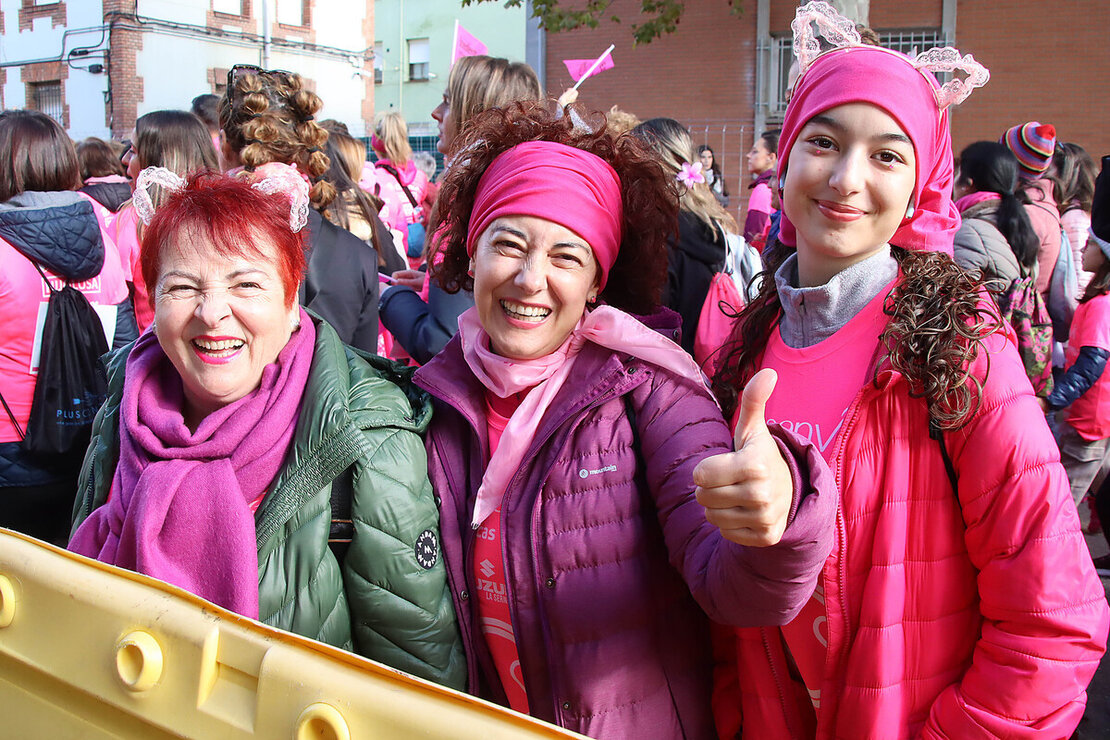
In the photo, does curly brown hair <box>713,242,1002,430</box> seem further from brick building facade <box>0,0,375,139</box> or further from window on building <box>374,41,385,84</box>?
window on building <box>374,41,385,84</box>

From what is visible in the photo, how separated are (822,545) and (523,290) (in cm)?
83

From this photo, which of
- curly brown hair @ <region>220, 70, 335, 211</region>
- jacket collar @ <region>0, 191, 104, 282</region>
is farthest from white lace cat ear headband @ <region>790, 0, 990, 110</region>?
jacket collar @ <region>0, 191, 104, 282</region>

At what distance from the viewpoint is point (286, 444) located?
1824 mm

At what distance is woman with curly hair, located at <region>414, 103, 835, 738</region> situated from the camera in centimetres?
169

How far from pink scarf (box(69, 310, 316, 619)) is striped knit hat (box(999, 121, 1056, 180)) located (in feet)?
Answer: 15.9

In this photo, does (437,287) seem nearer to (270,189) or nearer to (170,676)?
(270,189)

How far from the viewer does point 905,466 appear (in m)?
1.57

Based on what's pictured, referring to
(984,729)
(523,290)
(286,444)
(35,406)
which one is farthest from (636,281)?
(35,406)

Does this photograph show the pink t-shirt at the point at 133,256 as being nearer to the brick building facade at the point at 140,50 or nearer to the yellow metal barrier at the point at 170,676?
the yellow metal barrier at the point at 170,676

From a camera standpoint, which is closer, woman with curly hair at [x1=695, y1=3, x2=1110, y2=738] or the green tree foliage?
woman with curly hair at [x1=695, y1=3, x2=1110, y2=738]

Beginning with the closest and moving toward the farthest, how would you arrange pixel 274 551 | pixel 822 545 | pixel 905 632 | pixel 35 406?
A: pixel 822 545 < pixel 905 632 < pixel 274 551 < pixel 35 406

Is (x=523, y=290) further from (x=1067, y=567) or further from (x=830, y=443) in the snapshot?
(x=1067, y=567)

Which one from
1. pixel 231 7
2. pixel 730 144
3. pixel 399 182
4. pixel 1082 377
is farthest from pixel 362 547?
pixel 231 7

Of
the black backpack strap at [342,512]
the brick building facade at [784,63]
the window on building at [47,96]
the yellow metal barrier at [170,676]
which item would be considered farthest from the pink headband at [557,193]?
the window on building at [47,96]
